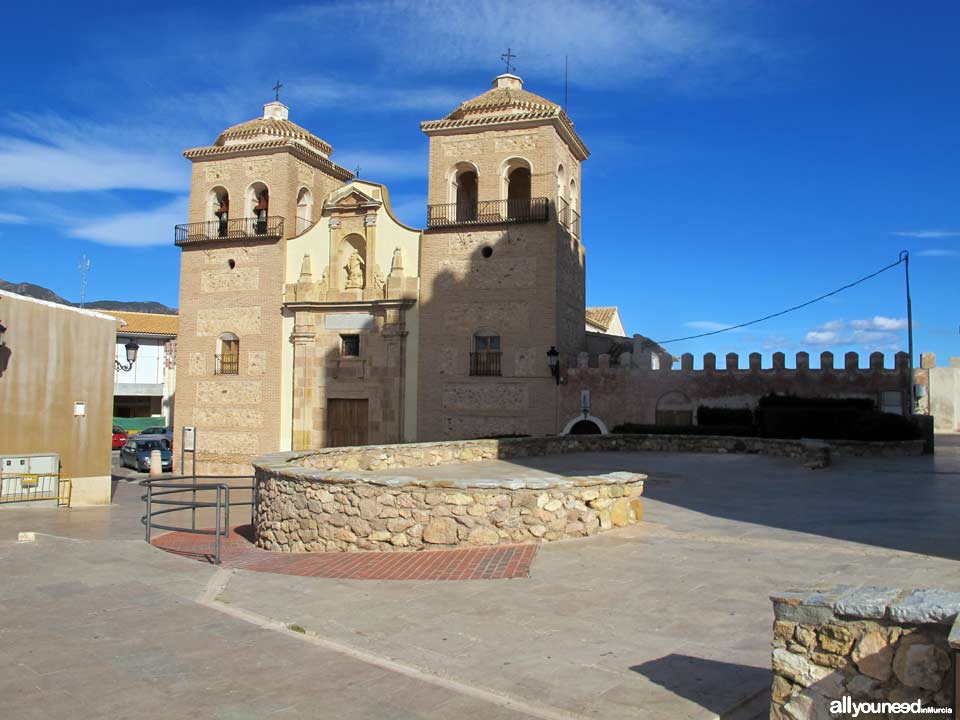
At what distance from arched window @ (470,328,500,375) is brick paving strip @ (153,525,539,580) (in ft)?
57.6

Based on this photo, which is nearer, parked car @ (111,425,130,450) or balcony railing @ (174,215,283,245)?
balcony railing @ (174,215,283,245)

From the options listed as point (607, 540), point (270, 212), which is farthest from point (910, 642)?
point (270, 212)

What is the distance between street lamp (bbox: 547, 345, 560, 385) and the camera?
87.7 feet

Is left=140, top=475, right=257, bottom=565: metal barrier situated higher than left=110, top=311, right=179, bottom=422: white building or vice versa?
left=110, top=311, right=179, bottom=422: white building

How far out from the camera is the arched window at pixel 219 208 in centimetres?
3347

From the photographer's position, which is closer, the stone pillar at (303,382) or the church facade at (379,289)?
the church facade at (379,289)

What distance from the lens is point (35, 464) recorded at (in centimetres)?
1816

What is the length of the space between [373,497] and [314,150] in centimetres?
2684

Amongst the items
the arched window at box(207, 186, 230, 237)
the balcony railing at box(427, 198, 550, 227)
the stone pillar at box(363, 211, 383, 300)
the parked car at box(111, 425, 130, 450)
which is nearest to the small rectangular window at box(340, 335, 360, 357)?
the stone pillar at box(363, 211, 383, 300)

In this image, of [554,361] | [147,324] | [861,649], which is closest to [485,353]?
[554,361]

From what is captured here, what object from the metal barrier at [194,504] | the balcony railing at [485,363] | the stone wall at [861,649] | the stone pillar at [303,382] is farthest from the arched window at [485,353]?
the stone wall at [861,649]

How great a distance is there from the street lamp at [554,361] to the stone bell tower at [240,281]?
10561mm

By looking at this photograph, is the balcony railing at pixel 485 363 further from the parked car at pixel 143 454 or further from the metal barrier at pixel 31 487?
the parked car at pixel 143 454

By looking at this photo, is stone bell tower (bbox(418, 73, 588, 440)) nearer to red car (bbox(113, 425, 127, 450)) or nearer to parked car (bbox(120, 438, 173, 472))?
parked car (bbox(120, 438, 173, 472))
